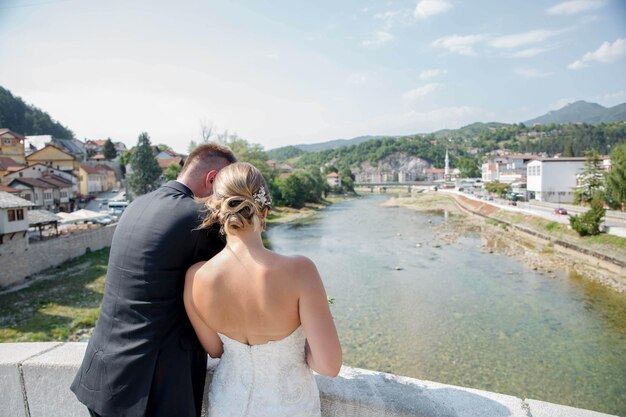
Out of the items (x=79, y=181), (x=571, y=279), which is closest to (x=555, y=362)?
(x=571, y=279)

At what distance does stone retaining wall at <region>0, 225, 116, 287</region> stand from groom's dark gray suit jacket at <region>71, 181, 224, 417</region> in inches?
792

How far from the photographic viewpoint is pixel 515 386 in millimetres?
9625

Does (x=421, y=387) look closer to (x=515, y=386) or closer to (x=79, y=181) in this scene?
(x=515, y=386)

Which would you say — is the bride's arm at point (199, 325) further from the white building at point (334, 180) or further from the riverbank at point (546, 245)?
the white building at point (334, 180)

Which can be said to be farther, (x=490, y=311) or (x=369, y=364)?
(x=490, y=311)

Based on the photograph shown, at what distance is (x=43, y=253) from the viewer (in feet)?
67.2

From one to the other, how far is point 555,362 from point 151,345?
40.2ft

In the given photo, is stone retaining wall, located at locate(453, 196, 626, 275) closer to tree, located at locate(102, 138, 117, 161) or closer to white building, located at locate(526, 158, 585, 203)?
white building, located at locate(526, 158, 585, 203)

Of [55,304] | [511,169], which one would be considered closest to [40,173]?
[55,304]

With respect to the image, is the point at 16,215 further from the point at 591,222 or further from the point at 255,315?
the point at 591,222

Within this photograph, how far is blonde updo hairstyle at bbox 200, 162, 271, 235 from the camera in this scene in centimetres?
137

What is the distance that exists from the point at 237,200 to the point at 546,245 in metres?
29.8

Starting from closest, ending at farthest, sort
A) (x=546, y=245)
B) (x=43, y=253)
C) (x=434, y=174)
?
(x=43, y=253)
(x=546, y=245)
(x=434, y=174)

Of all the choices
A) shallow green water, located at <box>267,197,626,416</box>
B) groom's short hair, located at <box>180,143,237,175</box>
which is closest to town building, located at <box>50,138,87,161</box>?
shallow green water, located at <box>267,197,626,416</box>
